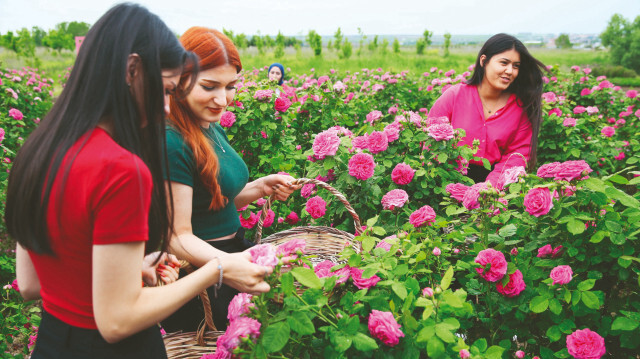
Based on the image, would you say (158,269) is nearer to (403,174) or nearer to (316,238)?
(316,238)

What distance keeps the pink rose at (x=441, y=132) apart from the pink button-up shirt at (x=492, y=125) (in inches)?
28.4

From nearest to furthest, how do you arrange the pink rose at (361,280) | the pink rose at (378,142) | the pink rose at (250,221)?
the pink rose at (361,280)
the pink rose at (378,142)
the pink rose at (250,221)

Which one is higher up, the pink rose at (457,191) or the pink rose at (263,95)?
the pink rose at (263,95)

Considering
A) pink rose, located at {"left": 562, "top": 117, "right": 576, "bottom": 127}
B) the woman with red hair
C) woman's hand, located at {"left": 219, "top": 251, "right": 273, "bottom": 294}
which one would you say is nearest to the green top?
the woman with red hair

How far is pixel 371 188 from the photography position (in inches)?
81.9

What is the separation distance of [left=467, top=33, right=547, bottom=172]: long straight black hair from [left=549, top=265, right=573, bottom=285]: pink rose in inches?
66.8

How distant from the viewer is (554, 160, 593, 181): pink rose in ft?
4.31

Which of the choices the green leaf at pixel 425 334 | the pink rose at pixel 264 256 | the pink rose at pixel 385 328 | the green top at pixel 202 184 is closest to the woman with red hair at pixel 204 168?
the green top at pixel 202 184

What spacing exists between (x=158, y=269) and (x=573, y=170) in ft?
4.42

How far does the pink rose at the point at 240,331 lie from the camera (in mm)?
923

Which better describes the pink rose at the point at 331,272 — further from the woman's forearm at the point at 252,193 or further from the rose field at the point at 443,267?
the woman's forearm at the point at 252,193

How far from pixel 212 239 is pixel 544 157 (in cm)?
348

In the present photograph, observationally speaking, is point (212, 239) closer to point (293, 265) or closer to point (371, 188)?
point (293, 265)

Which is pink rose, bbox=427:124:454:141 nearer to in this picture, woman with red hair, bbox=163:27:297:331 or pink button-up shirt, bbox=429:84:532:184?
pink button-up shirt, bbox=429:84:532:184
